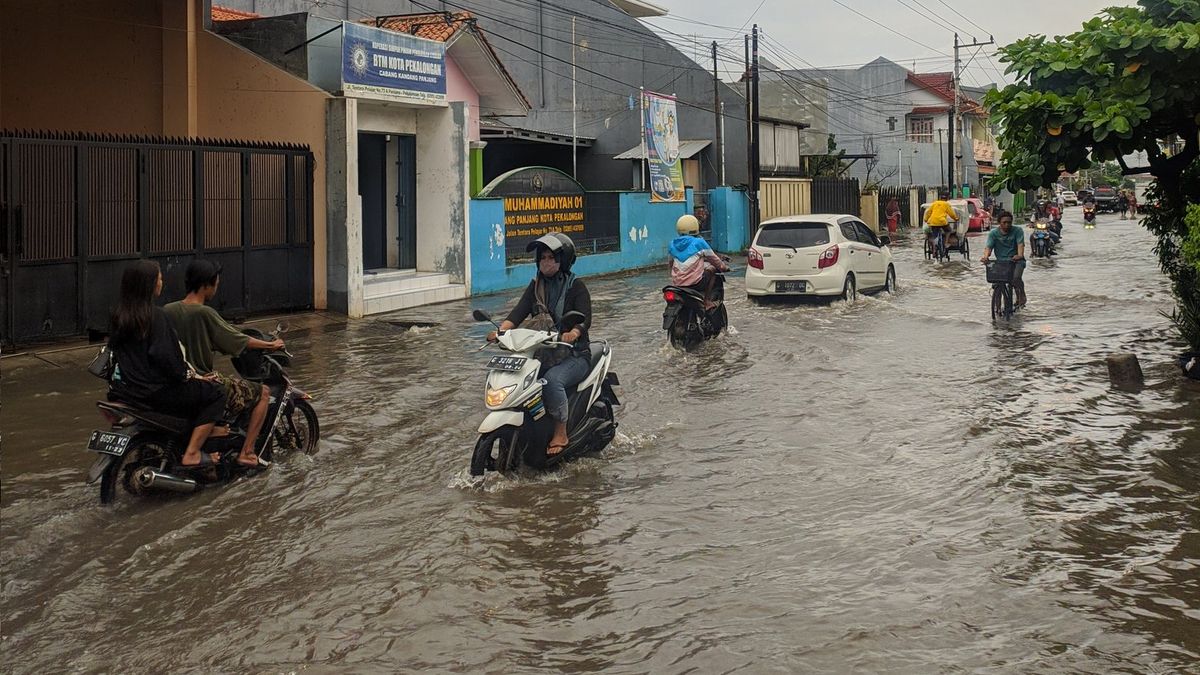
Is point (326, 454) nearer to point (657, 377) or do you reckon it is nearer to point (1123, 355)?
point (657, 377)

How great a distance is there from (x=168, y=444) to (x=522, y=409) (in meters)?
2.16

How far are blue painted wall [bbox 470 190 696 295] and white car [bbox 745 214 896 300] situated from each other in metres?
5.11

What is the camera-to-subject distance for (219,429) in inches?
285

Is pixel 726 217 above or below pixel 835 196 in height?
below

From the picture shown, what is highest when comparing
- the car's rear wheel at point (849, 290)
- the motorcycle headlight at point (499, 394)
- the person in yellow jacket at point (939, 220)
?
the person in yellow jacket at point (939, 220)

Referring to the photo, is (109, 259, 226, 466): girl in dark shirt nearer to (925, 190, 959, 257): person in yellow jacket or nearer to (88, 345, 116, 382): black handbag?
(88, 345, 116, 382): black handbag

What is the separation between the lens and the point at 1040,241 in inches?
1155

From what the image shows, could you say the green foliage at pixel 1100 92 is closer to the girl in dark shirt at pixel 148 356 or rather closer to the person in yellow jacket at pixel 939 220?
the girl in dark shirt at pixel 148 356

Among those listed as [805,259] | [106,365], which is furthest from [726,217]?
[106,365]

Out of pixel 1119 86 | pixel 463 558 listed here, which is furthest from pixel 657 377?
pixel 463 558

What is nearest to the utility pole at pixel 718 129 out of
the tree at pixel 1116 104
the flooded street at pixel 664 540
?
the tree at pixel 1116 104

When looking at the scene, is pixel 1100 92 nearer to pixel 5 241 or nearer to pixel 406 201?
Result: pixel 5 241

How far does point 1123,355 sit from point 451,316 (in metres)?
9.60

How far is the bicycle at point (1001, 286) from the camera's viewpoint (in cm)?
1609
